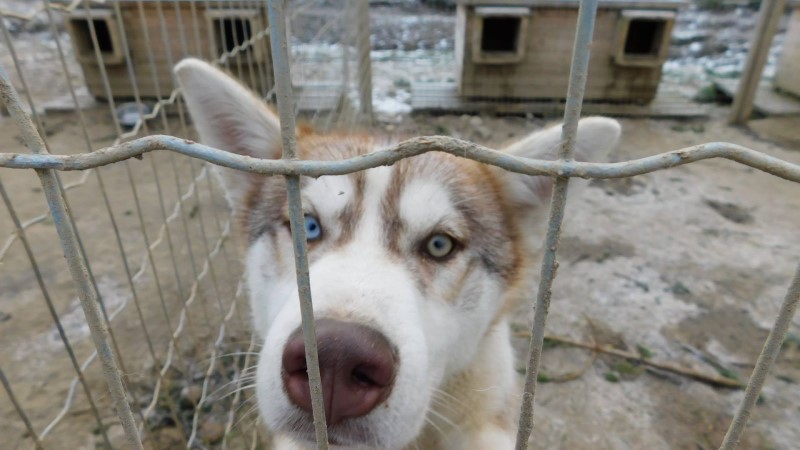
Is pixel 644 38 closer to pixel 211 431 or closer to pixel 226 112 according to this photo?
pixel 226 112

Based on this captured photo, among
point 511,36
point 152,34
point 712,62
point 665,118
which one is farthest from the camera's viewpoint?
point 712,62

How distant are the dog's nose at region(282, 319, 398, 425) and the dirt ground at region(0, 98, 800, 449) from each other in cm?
120

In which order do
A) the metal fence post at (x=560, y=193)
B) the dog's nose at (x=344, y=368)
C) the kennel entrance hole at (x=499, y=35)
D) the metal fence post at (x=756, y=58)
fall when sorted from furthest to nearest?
the kennel entrance hole at (x=499, y=35), the metal fence post at (x=756, y=58), the dog's nose at (x=344, y=368), the metal fence post at (x=560, y=193)

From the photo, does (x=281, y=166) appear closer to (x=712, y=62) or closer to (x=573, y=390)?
(x=573, y=390)

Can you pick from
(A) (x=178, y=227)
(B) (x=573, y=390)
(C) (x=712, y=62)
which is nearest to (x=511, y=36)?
(C) (x=712, y=62)

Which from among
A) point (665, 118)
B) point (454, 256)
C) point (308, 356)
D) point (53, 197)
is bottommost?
point (665, 118)

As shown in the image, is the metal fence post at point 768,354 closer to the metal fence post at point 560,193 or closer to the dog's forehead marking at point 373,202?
the metal fence post at point 560,193

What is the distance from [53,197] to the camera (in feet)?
2.48

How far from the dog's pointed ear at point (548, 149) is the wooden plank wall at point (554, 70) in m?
3.71

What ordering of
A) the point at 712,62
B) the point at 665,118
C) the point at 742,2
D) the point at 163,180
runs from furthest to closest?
the point at 742,2 → the point at 712,62 → the point at 665,118 → the point at 163,180

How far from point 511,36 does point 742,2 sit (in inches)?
205

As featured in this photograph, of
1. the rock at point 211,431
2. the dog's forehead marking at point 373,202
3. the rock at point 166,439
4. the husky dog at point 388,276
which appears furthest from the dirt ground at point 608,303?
the dog's forehead marking at point 373,202

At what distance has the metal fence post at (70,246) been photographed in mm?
707

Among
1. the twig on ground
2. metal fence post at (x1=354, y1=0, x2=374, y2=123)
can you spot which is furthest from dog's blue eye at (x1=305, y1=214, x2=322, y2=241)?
metal fence post at (x1=354, y1=0, x2=374, y2=123)
